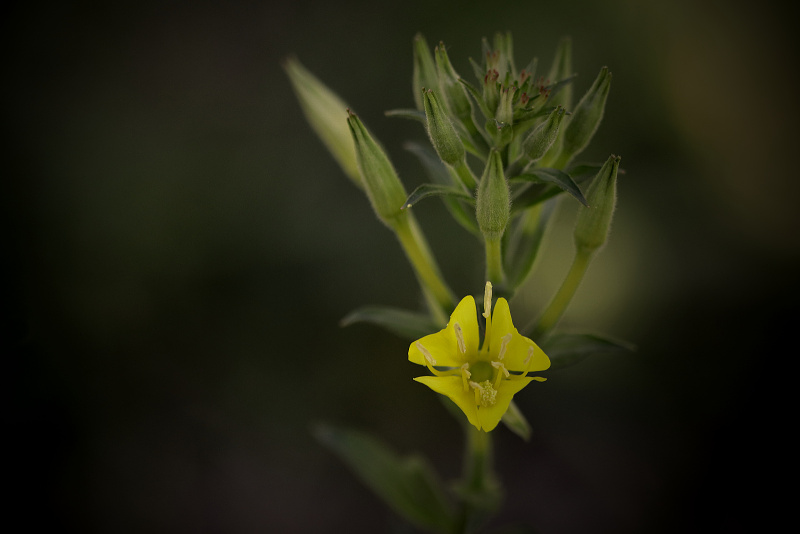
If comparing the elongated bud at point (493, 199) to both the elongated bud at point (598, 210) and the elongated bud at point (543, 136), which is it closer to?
the elongated bud at point (543, 136)

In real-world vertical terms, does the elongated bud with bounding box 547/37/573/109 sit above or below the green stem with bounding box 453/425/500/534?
above

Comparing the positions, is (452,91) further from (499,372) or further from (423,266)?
(499,372)

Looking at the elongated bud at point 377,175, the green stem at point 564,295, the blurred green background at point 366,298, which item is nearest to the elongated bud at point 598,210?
the green stem at point 564,295

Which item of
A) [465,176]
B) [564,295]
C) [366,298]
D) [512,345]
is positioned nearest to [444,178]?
[465,176]

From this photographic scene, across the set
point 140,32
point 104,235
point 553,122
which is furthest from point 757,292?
point 140,32

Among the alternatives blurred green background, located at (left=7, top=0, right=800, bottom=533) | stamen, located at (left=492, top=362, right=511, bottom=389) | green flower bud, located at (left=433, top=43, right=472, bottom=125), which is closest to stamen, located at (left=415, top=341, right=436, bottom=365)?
stamen, located at (left=492, top=362, right=511, bottom=389)

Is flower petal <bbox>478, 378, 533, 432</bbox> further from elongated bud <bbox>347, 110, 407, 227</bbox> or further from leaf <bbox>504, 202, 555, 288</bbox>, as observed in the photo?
elongated bud <bbox>347, 110, 407, 227</bbox>
